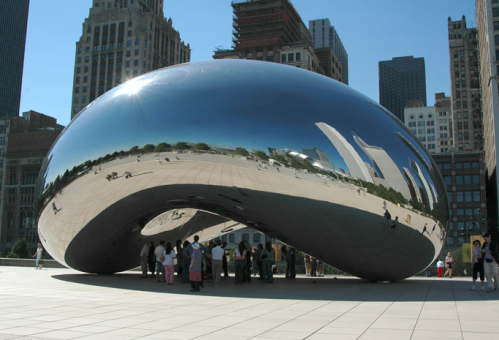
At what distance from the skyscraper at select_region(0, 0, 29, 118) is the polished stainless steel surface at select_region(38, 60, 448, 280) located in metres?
174

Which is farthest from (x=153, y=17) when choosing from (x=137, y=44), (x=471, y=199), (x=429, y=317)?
(x=429, y=317)

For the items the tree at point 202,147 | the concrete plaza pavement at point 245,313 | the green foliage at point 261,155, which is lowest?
the concrete plaza pavement at point 245,313

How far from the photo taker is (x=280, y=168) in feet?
36.2

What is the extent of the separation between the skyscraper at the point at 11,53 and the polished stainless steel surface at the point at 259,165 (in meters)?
174

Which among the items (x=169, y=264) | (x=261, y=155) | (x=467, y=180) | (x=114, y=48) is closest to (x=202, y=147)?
(x=261, y=155)

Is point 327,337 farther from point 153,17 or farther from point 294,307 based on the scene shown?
point 153,17

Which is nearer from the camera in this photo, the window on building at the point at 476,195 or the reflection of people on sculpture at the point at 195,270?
→ the reflection of people on sculpture at the point at 195,270

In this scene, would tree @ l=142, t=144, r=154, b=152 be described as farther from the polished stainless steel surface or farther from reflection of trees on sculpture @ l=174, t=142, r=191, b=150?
reflection of trees on sculpture @ l=174, t=142, r=191, b=150

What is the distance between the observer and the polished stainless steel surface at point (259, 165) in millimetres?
11164

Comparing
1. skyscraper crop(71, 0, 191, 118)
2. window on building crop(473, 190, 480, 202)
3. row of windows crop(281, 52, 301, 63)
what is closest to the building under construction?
row of windows crop(281, 52, 301, 63)

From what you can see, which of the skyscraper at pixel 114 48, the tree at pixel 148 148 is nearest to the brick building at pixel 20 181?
the skyscraper at pixel 114 48

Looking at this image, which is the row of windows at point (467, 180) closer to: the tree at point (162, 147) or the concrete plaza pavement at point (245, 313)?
the concrete plaza pavement at point (245, 313)

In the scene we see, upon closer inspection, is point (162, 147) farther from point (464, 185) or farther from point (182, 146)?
point (464, 185)

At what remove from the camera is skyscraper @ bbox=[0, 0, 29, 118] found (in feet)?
557
